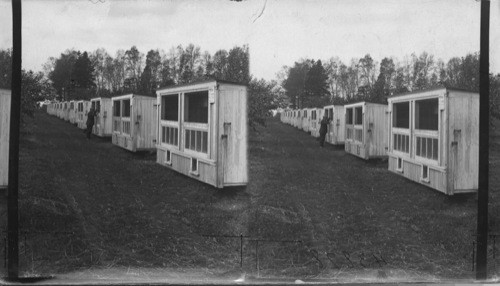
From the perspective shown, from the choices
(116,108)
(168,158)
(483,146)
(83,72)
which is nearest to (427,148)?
(483,146)

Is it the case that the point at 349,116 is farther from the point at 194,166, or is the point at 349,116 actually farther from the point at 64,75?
the point at 64,75

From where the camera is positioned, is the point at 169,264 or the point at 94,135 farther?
the point at 94,135

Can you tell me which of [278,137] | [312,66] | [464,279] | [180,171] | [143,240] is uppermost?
[312,66]

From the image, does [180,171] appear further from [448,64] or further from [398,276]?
[448,64]

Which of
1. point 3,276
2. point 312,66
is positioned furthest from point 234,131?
point 3,276

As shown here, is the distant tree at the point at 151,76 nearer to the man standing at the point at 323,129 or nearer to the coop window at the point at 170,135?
the coop window at the point at 170,135

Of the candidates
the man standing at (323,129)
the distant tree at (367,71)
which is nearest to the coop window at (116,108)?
the man standing at (323,129)

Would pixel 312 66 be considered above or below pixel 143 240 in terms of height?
above
